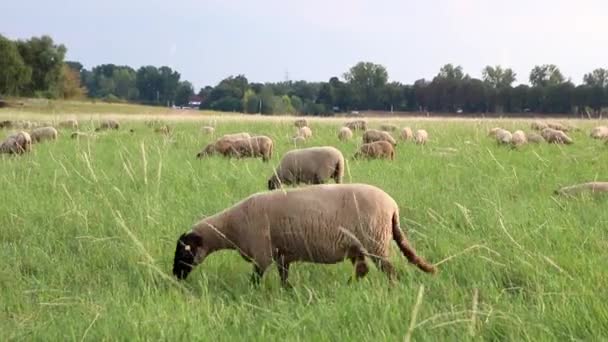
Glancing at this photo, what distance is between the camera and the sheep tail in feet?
12.8

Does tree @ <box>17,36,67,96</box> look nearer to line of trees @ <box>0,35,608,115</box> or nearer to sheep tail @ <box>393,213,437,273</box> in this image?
line of trees @ <box>0,35,608,115</box>

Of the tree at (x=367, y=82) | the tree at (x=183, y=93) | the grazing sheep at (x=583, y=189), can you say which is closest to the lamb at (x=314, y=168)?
the grazing sheep at (x=583, y=189)

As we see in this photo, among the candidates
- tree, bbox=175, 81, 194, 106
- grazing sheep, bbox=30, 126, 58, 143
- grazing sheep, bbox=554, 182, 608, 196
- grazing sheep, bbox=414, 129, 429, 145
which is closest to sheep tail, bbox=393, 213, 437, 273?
grazing sheep, bbox=554, 182, 608, 196

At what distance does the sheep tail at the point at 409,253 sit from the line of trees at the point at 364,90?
40154 mm

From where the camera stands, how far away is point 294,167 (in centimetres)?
880

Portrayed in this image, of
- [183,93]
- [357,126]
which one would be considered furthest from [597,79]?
[183,93]

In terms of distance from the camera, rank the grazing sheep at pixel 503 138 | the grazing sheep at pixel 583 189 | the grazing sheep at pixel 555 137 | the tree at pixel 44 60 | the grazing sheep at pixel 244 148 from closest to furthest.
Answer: the grazing sheep at pixel 583 189 → the grazing sheep at pixel 244 148 → the grazing sheep at pixel 503 138 → the grazing sheep at pixel 555 137 → the tree at pixel 44 60

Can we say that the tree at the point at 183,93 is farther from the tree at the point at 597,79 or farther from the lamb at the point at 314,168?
the lamb at the point at 314,168

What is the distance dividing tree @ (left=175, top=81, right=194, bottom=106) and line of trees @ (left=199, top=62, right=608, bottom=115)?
11.7 meters

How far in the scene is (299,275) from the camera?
424 centimetres

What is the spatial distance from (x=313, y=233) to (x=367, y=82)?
200 feet

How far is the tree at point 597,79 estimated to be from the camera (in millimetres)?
47906

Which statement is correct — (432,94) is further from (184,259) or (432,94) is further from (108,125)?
(184,259)

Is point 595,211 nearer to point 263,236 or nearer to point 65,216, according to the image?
point 263,236
